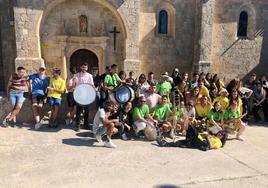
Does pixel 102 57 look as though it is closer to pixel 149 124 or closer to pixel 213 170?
pixel 149 124

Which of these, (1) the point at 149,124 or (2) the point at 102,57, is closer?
(1) the point at 149,124

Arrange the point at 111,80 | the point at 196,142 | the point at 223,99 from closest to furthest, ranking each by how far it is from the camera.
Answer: the point at 196,142, the point at 111,80, the point at 223,99

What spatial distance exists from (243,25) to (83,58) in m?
8.66

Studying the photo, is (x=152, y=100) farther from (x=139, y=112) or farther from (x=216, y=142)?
(x=216, y=142)

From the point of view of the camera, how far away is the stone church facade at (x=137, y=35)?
12.1m

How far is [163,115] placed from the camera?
7.55 m

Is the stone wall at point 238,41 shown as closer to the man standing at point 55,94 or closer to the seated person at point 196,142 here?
the seated person at point 196,142

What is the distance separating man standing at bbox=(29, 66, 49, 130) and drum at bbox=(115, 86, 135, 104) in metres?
2.07

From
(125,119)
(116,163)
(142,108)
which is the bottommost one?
(116,163)

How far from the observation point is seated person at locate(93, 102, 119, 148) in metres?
6.51

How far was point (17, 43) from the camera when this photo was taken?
11.7m

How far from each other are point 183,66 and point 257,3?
5173 mm

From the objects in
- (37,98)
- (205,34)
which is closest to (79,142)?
(37,98)

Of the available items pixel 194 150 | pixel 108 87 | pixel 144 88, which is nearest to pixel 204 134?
pixel 194 150
